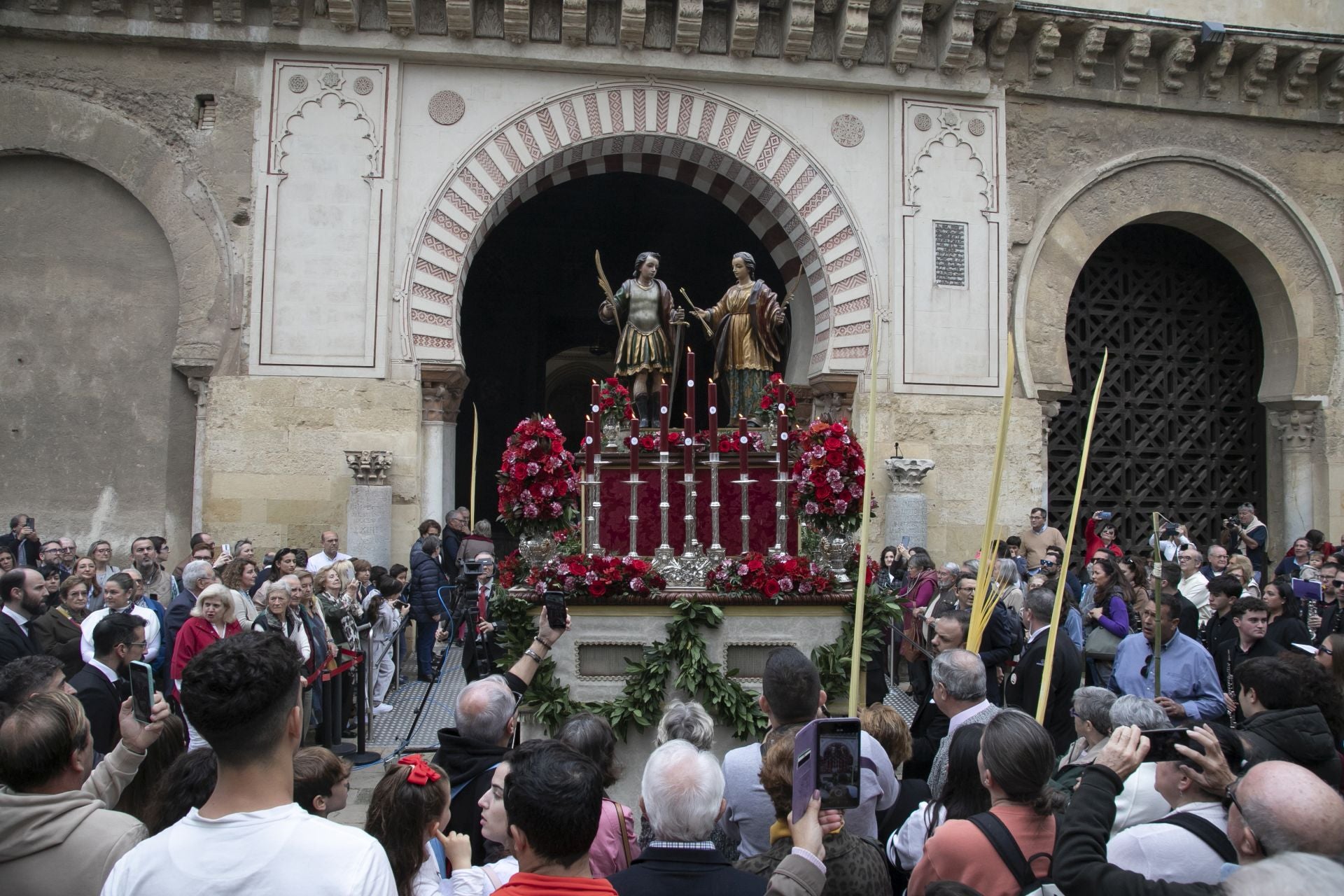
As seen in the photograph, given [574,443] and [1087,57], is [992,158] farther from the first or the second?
[574,443]

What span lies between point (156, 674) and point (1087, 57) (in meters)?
11.4

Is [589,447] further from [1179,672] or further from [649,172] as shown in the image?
[649,172]

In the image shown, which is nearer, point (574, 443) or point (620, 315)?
point (620, 315)

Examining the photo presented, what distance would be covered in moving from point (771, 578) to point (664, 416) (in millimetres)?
1877

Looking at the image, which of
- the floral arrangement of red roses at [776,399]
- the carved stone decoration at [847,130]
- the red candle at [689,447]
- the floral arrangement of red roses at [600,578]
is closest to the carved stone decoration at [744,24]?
the carved stone decoration at [847,130]

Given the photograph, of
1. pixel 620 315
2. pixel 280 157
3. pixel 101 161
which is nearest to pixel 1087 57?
pixel 620 315

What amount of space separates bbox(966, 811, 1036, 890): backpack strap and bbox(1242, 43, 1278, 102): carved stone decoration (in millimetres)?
12901

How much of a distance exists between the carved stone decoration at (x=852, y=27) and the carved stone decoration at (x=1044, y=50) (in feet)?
6.67

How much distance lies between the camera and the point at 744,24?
38.4 ft

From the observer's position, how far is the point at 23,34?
1120 centimetres

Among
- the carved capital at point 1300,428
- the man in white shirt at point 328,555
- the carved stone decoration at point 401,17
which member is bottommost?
the man in white shirt at point 328,555

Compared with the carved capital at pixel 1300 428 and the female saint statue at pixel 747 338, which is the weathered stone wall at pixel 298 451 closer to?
the female saint statue at pixel 747 338

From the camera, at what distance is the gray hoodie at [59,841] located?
2.31 metres

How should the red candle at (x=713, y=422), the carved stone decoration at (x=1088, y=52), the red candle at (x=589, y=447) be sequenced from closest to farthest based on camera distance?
1. the red candle at (x=713, y=422)
2. the red candle at (x=589, y=447)
3. the carved stone decoration at (x=1088, y=52)
